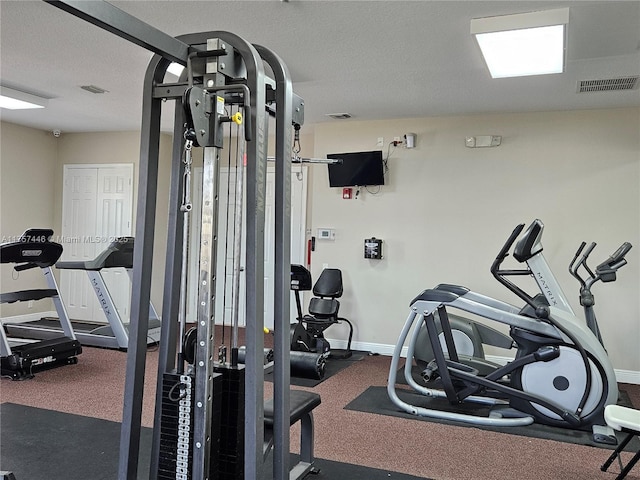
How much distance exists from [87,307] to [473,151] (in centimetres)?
536

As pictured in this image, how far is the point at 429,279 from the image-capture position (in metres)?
5.68

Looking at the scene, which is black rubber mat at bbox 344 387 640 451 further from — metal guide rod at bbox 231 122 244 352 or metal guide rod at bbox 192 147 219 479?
metal guide rod at bbox 192 147 219 479

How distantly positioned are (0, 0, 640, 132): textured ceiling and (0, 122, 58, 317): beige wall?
1.76 meters

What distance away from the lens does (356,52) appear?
3.63 m

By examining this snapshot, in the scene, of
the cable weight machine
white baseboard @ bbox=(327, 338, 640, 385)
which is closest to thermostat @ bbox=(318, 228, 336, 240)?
white baseboard @ bbox=(327, 338, 640, 385)

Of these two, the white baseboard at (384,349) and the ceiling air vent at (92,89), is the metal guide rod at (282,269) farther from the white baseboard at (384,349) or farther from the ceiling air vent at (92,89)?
the white baseboard at (384,349)

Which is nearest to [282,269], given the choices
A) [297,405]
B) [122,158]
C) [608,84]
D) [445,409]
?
[297,405]

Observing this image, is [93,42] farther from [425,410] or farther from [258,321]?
[425,410]

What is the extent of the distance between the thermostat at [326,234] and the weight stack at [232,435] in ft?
14.0

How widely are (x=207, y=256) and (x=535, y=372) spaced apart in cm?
281

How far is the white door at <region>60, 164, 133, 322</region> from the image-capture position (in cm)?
718

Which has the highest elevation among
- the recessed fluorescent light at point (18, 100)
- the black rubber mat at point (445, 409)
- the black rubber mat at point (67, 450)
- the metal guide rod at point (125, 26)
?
the recessed fluorescent light at point (18, 100)

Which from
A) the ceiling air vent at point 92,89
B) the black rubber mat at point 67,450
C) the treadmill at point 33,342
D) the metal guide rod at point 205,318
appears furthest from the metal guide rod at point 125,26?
the treadmill at point 33,342

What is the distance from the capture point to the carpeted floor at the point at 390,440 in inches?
120
